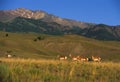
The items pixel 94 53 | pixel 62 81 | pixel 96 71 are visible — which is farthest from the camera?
pixel 94 53

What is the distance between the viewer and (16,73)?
18266 millimetres

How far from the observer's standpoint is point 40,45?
98.5 metres

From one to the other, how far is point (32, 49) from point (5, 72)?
233 feet

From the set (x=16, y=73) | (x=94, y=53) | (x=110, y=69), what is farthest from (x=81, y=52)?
→ (x=16, y=73)

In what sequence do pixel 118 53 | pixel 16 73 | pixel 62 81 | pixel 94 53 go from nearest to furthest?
pixel 62 81
pixel 16 73
pixel 118 53
pixel 94 53

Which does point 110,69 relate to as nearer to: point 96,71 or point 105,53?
point 96,71

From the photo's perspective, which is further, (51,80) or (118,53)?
(118,53)

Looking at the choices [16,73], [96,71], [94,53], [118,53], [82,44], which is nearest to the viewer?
[16,73]

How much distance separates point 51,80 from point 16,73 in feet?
5.93

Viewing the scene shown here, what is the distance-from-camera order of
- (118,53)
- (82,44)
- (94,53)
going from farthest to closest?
(82,44) → (94,53) → (118,53)

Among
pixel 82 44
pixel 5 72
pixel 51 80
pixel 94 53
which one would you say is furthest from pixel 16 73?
pixel 82 44

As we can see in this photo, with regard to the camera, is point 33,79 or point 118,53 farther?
point 118,53

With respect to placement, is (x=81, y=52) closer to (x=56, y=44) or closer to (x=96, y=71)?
(x=56, y=44)

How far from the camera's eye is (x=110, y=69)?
78.8 feet
